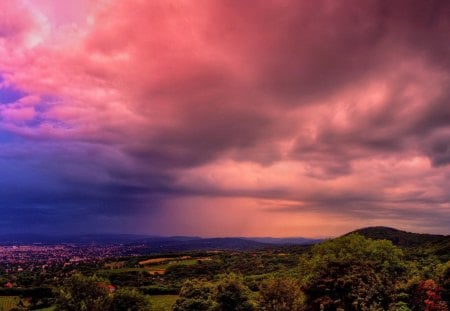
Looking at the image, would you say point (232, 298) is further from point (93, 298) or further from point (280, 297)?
point (93, 298)

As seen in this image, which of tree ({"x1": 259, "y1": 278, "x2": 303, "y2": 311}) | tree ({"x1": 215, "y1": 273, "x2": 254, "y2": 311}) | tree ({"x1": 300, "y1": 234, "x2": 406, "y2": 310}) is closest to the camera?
tree ({"x1": 300, "y1": 234, "x2": 406, "y2": 310})

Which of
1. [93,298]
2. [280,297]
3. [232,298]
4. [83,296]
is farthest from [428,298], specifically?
[83,296]

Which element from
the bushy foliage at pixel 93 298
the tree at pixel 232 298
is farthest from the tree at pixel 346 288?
the bushy foliage at pixel 93 298

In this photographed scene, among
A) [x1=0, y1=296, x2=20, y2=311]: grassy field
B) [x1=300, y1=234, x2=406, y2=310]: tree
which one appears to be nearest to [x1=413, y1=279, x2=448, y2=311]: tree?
[x1=300, y1=234, x2=406, y2=310]: tree

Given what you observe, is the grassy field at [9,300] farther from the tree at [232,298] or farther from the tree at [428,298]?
the tree at [428,298]

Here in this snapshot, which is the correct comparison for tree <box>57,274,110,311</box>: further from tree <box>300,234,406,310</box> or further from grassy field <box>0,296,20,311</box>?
grassy field <box>0,296,20,311</box>

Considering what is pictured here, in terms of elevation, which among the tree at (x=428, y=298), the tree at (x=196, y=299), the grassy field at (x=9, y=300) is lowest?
the grassy field at (x=9, y=300)
